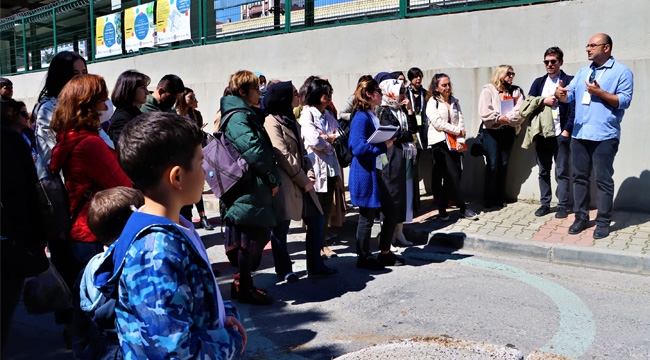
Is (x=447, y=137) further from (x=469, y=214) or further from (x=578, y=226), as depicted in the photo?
(x=578, y=226)

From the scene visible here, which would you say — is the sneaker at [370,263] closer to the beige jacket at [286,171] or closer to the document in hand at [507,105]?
the beige jacket at [286,171]

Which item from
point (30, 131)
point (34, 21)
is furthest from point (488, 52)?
point (34, 21)

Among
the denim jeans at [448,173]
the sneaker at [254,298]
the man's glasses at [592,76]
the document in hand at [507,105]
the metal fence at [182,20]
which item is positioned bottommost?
the sneaker at [254,298]

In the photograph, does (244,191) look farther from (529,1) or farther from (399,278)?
(529,1)

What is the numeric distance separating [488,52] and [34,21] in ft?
52.7

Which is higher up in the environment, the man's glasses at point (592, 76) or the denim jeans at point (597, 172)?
the man's glasses at point (592, 76)

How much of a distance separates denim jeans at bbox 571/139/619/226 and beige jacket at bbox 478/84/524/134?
0.99 m

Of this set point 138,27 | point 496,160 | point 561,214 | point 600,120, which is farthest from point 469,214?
point 138,27

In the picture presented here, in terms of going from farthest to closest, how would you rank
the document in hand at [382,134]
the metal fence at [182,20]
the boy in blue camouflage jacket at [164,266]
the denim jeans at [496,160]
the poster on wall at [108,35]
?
the poster on wall at [108,35]
the metal fence at [182,20]
the denim jeans at [496,160]
the document in hand at [382,134]
the boy in blue camouflage jacket at [164,266]

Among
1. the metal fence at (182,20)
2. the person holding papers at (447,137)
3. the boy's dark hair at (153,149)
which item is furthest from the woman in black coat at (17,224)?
the metal fence at (182,20)

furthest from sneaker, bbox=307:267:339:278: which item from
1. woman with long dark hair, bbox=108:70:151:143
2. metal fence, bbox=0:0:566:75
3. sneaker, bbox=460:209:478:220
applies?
metal fence, bbox=0:0:566:75

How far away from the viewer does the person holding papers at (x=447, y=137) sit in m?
7.68

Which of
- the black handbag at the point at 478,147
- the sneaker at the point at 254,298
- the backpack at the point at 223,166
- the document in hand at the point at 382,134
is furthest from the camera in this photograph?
the black handbag at the point at 478,147

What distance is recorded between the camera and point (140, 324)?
5.42 feet
